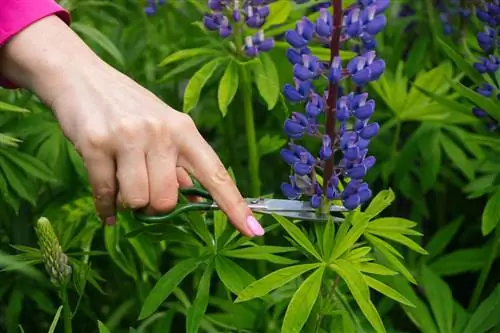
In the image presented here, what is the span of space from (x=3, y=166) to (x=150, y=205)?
0.71m

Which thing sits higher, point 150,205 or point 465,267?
point 150,205

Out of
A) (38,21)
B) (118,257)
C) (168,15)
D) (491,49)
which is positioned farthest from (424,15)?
(38,21)

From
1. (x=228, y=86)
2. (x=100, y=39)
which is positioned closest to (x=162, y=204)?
(x=228, y=86)

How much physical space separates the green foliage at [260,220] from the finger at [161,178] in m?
0.26

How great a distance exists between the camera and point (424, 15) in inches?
88.3

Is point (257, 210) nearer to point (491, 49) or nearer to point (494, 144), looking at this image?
point (494, 144)

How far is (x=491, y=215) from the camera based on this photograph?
1503 millimetres

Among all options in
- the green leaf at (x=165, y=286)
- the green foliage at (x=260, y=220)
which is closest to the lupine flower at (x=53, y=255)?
the green foliage at (x=260, y=220)

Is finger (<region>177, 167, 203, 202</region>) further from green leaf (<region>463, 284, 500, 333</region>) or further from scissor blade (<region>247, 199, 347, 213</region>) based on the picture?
green leaf (<region>463, 284, 500, 333</region>)

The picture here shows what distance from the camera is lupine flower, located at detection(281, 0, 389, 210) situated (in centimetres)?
120

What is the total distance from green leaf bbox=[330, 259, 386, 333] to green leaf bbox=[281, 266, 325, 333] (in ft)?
0.13

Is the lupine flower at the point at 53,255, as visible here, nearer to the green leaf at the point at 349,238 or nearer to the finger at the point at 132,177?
the finger at the point at 132,177

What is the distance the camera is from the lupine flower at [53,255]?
4.03 ft

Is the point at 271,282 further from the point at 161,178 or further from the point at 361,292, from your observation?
the point at 161,178
